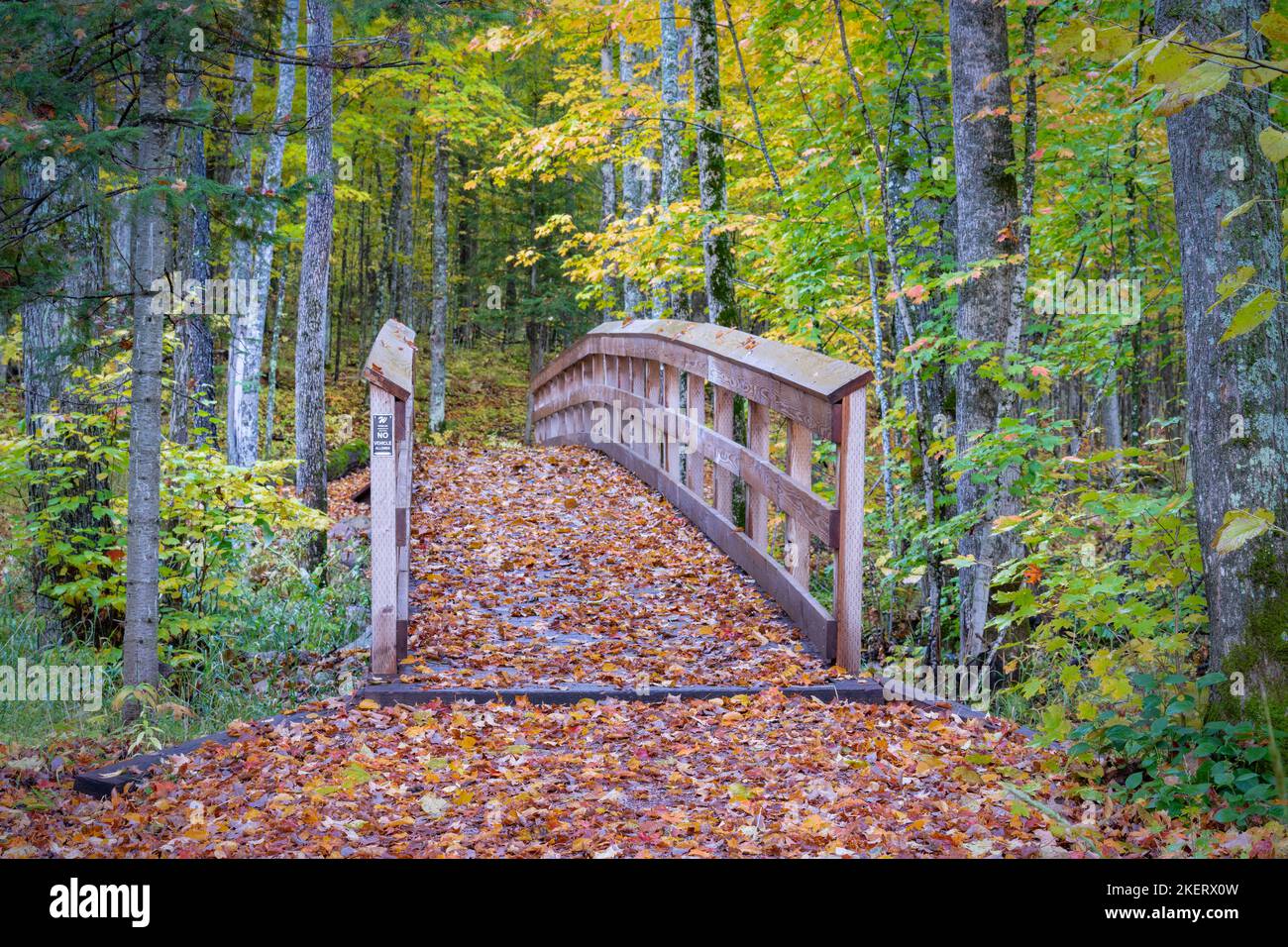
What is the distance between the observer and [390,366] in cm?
579

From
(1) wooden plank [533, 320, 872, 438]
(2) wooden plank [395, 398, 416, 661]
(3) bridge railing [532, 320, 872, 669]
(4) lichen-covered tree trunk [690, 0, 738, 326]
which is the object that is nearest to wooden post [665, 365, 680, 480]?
(3) bridge railing [532, 320, 872, 669]

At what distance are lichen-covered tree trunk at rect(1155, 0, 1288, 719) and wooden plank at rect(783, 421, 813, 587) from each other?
7.70 feet

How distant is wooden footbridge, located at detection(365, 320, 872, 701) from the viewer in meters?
5.45

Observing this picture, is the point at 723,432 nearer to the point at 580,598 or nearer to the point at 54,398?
the point at 580,598

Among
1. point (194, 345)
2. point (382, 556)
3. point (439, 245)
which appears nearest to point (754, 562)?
point (382, 556)

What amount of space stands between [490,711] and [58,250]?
150 inches

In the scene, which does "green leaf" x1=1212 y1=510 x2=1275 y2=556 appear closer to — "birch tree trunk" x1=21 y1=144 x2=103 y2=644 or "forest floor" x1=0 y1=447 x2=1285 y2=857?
"forest floor" x1=0 y1=447 x2=1285 y2=857

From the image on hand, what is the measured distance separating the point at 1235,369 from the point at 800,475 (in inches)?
105

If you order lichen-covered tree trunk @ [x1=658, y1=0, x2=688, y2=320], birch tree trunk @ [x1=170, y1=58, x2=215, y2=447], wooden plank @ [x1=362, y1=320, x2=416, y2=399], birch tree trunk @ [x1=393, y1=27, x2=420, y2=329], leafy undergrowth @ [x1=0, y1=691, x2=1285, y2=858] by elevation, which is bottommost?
leafy undergrowth @ [x1=0, y1=691, x2=1285, y2=858]

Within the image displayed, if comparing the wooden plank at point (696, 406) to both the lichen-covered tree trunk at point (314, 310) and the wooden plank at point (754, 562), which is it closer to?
the wooden plank at point (754, 562)

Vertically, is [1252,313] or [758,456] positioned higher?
[758,456]

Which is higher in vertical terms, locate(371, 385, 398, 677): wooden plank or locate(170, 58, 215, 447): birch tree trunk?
locate(170, 58, 215, 447): birch tree trunk

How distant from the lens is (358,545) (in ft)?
34.5

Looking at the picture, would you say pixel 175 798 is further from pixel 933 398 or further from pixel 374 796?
pixel 933 398
